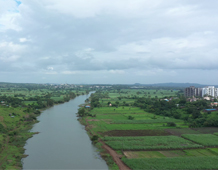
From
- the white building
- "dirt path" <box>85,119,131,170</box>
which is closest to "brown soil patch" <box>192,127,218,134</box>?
"dirt path" <box>85,119,131,170</box>

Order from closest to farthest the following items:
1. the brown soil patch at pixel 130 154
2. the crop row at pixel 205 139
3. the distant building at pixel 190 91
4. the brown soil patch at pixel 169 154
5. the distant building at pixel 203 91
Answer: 1. the brown soil patch at pixel 130 154
2. the brown soil patch at pixel 169 154
3. the crop row at pixel 205 139
4. the distant building at pixel 203 91
5. the distant building at pixel 190 91

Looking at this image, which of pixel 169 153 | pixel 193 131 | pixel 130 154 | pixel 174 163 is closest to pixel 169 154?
pixel 169 153

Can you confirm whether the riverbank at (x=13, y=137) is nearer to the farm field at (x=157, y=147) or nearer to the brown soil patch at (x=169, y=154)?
the farm field at (x=157, y=147)

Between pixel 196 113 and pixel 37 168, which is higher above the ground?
pixel 196 113

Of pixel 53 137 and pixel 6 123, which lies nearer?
pixel 53 137

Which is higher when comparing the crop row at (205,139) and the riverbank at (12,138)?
the crop row at (205,139)

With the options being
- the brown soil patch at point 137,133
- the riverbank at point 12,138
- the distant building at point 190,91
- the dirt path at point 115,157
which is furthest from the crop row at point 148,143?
the distant building at point 190,91

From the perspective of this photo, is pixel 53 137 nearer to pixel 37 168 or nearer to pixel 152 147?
pixel 37 168

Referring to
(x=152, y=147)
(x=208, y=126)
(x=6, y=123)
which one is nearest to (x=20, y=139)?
(x=6, y=123)
